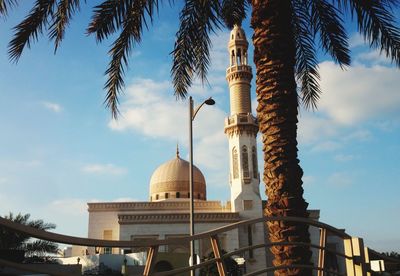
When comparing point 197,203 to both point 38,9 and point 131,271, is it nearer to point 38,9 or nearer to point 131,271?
point 131,271

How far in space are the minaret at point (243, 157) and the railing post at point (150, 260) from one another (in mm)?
31774

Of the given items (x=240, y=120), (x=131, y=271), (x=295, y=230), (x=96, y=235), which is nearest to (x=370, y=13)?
(x=295, y=230)

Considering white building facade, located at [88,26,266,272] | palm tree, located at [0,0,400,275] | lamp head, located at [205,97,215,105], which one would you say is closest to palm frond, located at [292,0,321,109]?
palm tree, located at [0,0,400,275]

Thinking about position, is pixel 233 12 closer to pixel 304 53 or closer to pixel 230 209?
pixel 304 53

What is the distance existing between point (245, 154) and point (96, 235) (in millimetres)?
14112

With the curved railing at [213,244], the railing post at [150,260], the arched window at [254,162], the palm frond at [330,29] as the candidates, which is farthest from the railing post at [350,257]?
the arched window at [254,162]

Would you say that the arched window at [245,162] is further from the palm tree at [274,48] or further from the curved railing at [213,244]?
the curved railing at [213,244]

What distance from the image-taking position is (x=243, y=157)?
35.1m

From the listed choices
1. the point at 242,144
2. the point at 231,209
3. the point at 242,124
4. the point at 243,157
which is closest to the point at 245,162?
the point at 243,157

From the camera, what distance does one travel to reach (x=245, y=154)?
35000mm

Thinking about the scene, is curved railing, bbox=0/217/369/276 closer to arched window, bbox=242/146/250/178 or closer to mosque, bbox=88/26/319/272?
mosque, bbox=88/26/319/272

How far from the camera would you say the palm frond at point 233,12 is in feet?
28.7

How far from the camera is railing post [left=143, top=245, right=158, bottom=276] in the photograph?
321 cm

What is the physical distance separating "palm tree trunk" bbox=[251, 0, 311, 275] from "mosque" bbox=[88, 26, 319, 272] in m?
27.9
